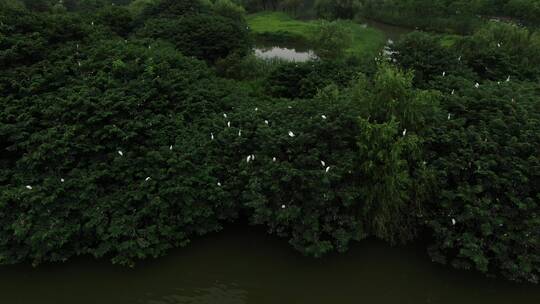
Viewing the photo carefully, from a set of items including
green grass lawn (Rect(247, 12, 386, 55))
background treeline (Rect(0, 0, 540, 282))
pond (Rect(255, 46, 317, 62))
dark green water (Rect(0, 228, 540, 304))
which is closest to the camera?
dark green water (Rect(0, 228, 540, 304))

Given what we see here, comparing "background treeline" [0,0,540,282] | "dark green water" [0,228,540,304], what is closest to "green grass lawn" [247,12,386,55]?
"background treeline" [0,0,540,282]

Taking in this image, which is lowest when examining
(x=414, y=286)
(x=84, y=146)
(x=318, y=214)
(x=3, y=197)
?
(x=414, y=286)

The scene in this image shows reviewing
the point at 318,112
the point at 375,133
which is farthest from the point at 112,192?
the point at 375,133

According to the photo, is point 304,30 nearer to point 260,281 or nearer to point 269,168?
point 269,168

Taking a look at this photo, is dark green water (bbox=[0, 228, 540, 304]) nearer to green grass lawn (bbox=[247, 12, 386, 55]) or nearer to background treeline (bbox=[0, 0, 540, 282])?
background treeline (bbox=[0, 0, 540, 282])

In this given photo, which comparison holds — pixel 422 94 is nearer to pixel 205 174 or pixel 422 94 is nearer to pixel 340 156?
pixel 340 156

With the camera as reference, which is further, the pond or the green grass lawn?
the green grass lawn

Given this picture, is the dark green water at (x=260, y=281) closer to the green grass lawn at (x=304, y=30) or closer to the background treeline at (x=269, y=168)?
the background treeline at (x=269, y=168)
